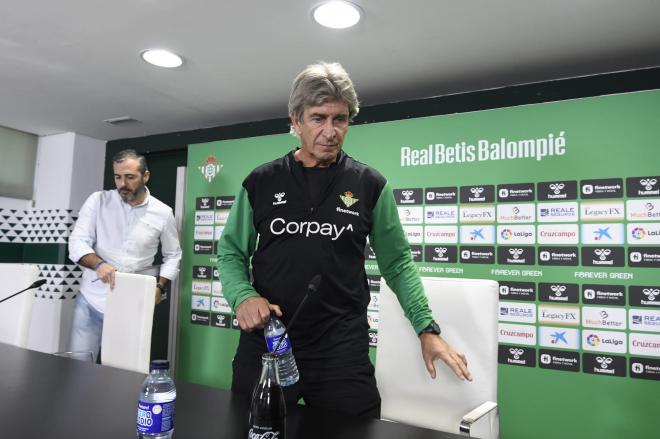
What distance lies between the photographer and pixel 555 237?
2.56 m

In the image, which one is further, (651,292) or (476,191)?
(476,191)

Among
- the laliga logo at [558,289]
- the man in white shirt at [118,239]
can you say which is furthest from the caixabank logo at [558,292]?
the man in white shirt at [118,239]

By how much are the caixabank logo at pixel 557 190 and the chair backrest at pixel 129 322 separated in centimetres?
208

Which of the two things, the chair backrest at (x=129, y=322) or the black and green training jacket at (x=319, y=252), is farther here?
the chair backrest at (x=129, y=322)

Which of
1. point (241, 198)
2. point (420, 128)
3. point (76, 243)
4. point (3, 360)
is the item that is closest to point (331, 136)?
point (241, 198)

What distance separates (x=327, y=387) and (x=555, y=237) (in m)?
1.86

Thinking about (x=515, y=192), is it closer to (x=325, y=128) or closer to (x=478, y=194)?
(x=478, y=194)

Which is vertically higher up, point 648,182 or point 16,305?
point 648,182

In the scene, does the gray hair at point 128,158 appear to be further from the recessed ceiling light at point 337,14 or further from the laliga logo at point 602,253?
the laliga logo at point 602,253

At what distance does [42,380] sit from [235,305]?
1.97 ft

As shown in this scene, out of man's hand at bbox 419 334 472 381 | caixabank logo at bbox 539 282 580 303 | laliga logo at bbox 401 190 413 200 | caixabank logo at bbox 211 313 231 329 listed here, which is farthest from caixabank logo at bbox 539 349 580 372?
caixabank logo at bbox 211 313 231 329

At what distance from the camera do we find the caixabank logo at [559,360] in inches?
97.4

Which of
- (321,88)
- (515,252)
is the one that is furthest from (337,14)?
(515,252)

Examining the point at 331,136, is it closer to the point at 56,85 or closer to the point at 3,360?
the point at 3,360
